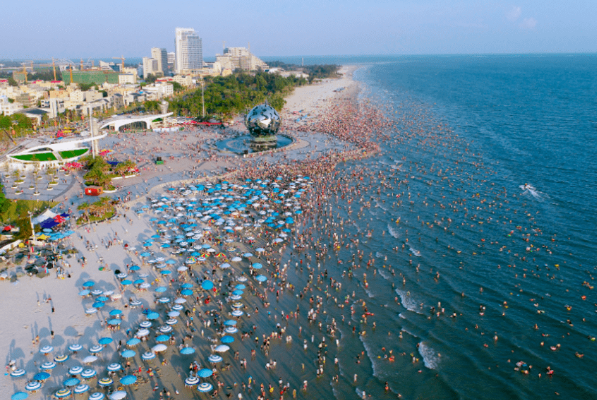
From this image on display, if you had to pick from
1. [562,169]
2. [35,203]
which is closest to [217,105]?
[35,203]

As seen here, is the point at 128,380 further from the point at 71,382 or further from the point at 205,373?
the point at 205,373

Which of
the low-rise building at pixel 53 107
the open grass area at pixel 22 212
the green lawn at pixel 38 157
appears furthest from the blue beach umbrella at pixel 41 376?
the low-rise building at pixel 53 107

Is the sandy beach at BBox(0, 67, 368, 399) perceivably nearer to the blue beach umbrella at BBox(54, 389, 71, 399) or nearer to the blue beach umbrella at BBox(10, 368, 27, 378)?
the blue beach umbrella at BBox(10, 368, 27, 378)

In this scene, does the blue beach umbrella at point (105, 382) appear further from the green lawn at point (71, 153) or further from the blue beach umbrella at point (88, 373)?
the green lawn at point (71, 153)

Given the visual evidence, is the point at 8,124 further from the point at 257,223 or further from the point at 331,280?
the point at 331,280

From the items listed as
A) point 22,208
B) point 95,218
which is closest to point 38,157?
point 22,208

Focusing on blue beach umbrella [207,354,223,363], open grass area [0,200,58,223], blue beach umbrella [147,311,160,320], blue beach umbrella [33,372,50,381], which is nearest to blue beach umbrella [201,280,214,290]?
blue beach umbrella [147,311,160,320]
